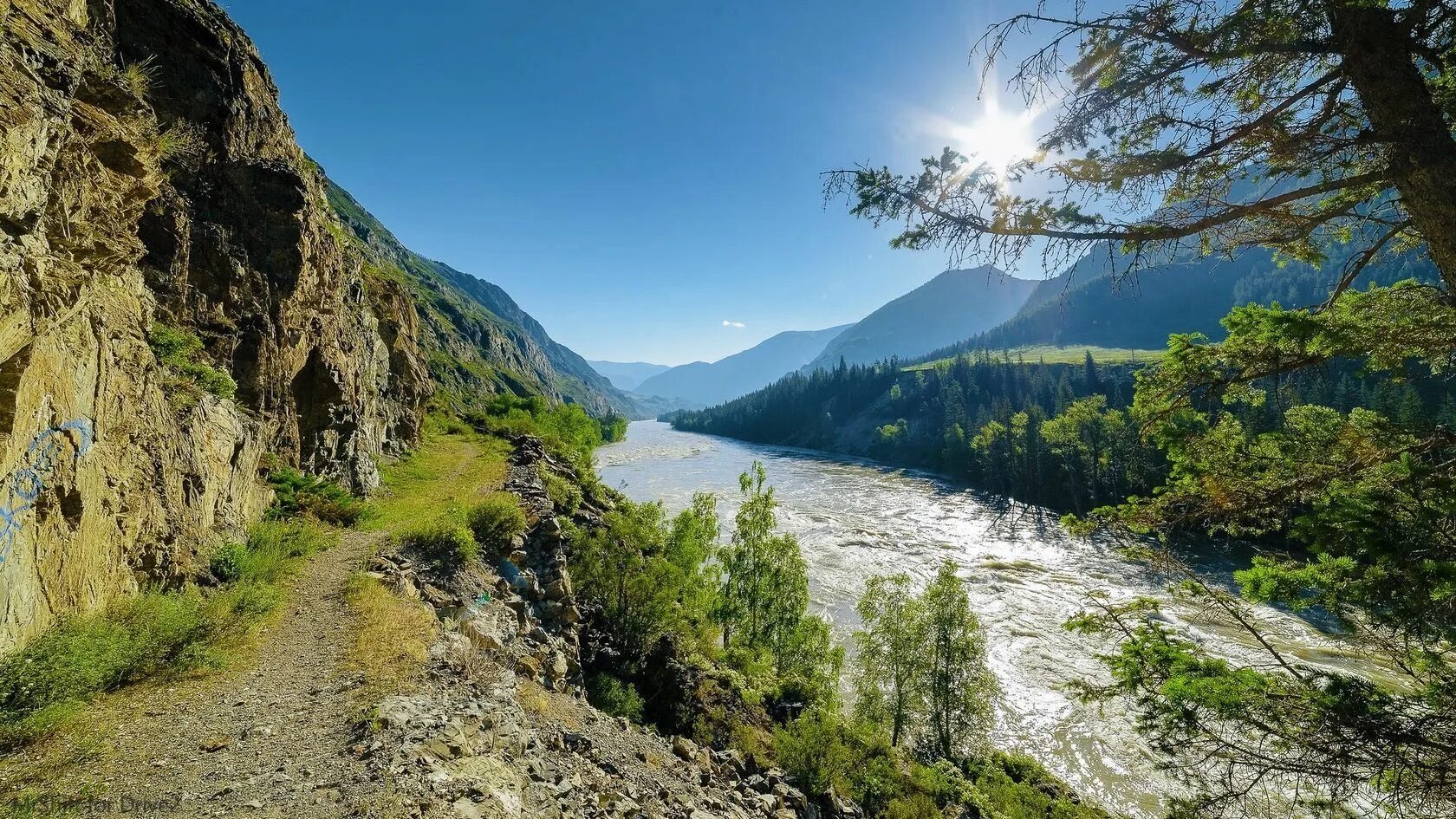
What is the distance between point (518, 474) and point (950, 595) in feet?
75.4

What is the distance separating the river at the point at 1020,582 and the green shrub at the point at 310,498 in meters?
20.1

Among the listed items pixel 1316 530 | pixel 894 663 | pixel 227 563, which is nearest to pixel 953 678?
pixel 894 663

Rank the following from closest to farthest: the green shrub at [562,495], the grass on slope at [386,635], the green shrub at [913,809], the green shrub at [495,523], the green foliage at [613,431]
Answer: the grass on slope at [386,635] → the green shrub at [913,809] → the green shrub at [495,523] → the green shrub at [562,495] → the green foliage at [613,431]

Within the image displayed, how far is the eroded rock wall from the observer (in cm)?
703

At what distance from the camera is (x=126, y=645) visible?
7.36 meters

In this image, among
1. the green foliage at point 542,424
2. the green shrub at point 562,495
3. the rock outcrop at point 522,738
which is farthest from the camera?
the green foliage at point 542,424

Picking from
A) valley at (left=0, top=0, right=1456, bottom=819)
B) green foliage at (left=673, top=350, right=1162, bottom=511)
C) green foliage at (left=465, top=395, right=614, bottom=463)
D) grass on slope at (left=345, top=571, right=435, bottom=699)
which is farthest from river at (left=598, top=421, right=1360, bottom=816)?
grass on slope at (left=345, top=571, right=435, bottom=699)

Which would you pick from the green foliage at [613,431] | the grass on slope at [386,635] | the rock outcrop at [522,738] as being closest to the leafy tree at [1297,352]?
the rock outcrop at [522,738]

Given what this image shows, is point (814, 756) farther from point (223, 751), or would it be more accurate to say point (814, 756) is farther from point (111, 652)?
point (111, 652)

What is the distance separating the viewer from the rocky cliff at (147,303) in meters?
7.05

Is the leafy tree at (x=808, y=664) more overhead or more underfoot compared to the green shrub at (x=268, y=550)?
more underfoot

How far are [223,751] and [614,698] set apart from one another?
10.9 metres

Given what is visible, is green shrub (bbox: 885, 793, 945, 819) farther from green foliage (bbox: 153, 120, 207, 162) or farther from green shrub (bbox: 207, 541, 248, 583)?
green foliage (bbox: 153, 120, 207, 162)

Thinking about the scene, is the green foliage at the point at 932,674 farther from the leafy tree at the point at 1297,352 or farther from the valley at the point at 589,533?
the leafy tree at the point at 1297,352
